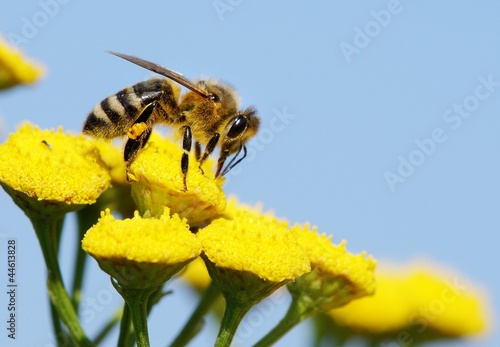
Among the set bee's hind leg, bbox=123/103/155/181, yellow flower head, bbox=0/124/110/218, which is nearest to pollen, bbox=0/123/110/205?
yellow flower head, bbox=0/124/110/218

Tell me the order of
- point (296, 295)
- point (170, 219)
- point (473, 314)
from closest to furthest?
point (170, 219)
point (296, 295)
point (473, 314)

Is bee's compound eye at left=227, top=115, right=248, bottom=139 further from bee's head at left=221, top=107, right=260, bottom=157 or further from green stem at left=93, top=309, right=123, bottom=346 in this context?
green stem at left=93, top=309, right=123, bottom=346

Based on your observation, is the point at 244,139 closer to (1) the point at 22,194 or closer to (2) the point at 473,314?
(1) the point at 22,194

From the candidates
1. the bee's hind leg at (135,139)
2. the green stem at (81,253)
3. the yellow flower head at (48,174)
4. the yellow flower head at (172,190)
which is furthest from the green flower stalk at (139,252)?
the green stem at (81,253)

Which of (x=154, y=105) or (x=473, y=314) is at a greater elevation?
(x=473, y=314)

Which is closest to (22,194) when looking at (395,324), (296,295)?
(296,295)
